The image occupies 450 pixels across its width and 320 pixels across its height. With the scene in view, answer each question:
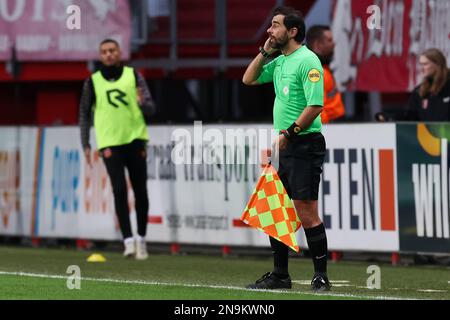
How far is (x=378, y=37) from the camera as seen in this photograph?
1834 cm

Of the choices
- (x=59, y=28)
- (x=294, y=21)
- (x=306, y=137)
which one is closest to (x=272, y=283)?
(x=306, y=137)

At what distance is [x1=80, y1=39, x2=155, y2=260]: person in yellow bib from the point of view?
15.8 metres

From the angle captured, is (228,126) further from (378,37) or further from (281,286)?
(281,286)

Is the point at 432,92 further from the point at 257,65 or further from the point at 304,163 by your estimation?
the point at 304,163

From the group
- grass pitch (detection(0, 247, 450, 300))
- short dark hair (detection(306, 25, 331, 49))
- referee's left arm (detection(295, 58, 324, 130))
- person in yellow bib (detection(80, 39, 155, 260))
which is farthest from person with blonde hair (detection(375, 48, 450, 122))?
referee's left arm (detection(295, 58, 324, 130))

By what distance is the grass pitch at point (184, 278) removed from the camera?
11.0m

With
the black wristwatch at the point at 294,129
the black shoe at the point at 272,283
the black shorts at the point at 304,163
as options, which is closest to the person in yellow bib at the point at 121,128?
the black shoe at the point at 272,283

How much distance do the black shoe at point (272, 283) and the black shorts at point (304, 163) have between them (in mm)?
637

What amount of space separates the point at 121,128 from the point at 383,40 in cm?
402

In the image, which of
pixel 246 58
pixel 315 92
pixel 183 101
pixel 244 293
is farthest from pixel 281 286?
pixel 183 101

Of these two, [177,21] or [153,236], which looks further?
[177,21]

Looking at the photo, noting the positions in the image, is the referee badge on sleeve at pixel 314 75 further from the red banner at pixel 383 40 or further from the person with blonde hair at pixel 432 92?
the red banner at pixel 383 40

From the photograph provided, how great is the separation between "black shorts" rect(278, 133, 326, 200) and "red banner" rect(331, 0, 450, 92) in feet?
21.2

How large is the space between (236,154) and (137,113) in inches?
49.2
